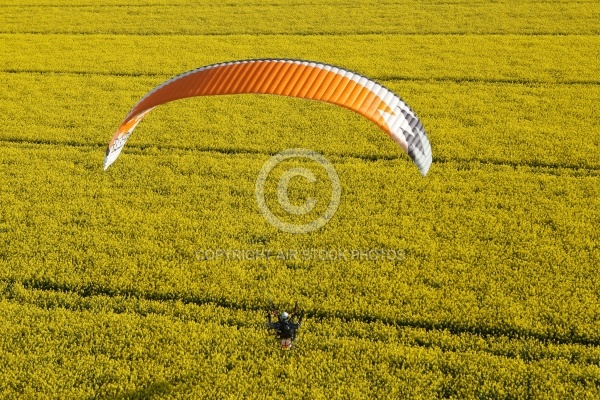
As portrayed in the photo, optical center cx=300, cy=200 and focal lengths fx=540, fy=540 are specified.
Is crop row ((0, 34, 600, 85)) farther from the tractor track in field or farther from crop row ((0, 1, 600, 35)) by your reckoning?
the tractor track in field

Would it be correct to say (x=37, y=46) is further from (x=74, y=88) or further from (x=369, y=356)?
(x=369, y=356)

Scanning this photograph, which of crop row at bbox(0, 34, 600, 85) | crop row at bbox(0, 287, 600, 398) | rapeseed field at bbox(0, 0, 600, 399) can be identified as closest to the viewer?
crop row at bbox(0, 287, 600, 398)

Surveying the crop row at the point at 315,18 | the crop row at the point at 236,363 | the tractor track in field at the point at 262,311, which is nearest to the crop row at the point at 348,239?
the tractor track in field at the point at 262,311

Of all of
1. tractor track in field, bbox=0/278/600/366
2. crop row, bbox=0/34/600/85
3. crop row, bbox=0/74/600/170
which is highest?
crop row, bbox=0/34/600/85

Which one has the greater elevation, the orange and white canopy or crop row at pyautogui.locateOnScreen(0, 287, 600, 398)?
the orange and white canopy

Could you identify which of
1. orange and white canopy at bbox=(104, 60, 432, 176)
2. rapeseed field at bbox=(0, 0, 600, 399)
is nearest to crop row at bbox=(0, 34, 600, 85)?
rapeseed field at bbox=(0, 0, 600, 399)

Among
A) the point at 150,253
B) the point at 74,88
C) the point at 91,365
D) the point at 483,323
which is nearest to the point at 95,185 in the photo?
the point at 150,253

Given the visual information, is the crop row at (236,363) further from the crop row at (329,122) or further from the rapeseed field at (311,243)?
the crop row at (329,122)
